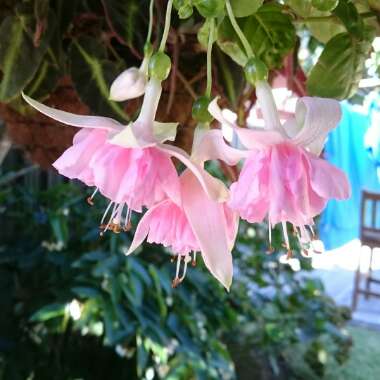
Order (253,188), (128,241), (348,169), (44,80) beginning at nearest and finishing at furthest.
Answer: (253,188) < (44,80) < (128,241) < (348,169)

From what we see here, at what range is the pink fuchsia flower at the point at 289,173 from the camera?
0.76ft

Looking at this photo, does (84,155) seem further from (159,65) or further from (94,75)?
(94,75)

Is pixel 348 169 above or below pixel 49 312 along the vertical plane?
above

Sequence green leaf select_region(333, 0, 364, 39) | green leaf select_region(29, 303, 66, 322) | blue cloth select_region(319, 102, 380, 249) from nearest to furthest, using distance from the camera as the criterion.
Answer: green leaf select_region(333, 0, 364, 39)
green leaf select_region(29, 303, 66, 322)
blue cloth select_region(319, 102, 380, 249)

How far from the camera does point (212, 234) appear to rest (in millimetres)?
258

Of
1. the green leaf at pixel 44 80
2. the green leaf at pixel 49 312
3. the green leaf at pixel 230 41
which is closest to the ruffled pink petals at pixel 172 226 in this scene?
the green leaf at pixel 230 41

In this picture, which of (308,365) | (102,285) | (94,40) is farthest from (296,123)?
(308,365)

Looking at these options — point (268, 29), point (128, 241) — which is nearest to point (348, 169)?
point (128, 241)

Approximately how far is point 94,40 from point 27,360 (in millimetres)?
920

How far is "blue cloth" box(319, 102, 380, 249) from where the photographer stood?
7.98 feet

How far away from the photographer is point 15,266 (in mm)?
1375

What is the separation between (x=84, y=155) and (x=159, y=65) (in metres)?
0.05

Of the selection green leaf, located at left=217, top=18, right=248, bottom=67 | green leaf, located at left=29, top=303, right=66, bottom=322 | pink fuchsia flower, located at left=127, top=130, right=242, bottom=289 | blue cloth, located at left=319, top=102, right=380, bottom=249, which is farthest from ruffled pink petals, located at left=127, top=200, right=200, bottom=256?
blue cloth, located at left=319, top=102, right=380, bottom=249

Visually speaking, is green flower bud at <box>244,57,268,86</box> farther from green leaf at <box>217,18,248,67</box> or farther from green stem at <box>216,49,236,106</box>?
green stem at <box>216,49,236,106</box>
